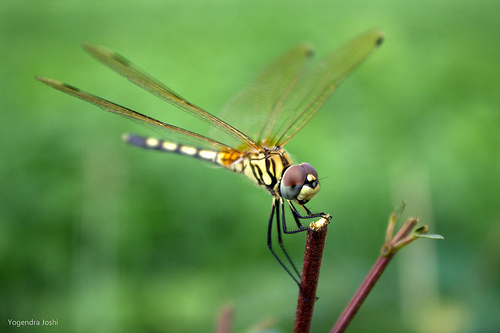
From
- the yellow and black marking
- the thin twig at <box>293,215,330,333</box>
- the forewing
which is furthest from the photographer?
the forewing

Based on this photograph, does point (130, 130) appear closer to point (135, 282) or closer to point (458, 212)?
point (135, 282)

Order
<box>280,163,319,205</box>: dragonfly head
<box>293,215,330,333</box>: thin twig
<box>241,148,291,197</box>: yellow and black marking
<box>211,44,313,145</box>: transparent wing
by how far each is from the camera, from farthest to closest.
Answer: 1. <box>211,44,313,145</box>: transparent wing
2. <box>241,148,291,197</box>: yellow and black marking
3. <box>280,163,319,205</box>: dragonfly head
4. <box>293,215,330,333</box>: thin twig

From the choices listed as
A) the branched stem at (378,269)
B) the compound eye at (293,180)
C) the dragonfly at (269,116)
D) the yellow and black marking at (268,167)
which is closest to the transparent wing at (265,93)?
the dragonfly at (269,116)

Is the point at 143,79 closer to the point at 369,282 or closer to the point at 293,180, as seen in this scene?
the point at 293,180

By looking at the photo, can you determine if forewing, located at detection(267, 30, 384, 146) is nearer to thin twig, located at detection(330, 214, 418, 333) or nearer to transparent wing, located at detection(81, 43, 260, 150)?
transparent wing, located at detection(81, 43, 260, 150)

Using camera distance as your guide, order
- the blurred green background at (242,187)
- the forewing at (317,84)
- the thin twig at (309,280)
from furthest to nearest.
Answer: the blurred green background at (242,187) → the forewing at (317,84) → the thin twig at (309,280)

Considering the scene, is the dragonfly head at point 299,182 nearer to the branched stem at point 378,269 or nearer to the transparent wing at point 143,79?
the transparent wing at point 143,79

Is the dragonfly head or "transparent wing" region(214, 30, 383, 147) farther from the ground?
"transparent wing" region(214, 30, 383, 147)

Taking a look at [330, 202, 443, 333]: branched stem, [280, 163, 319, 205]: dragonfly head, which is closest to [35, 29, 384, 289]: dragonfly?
[280, 163, 319, 205]: dragonfly head

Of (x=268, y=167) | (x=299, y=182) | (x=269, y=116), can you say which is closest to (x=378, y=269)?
(x=299, y=182)
